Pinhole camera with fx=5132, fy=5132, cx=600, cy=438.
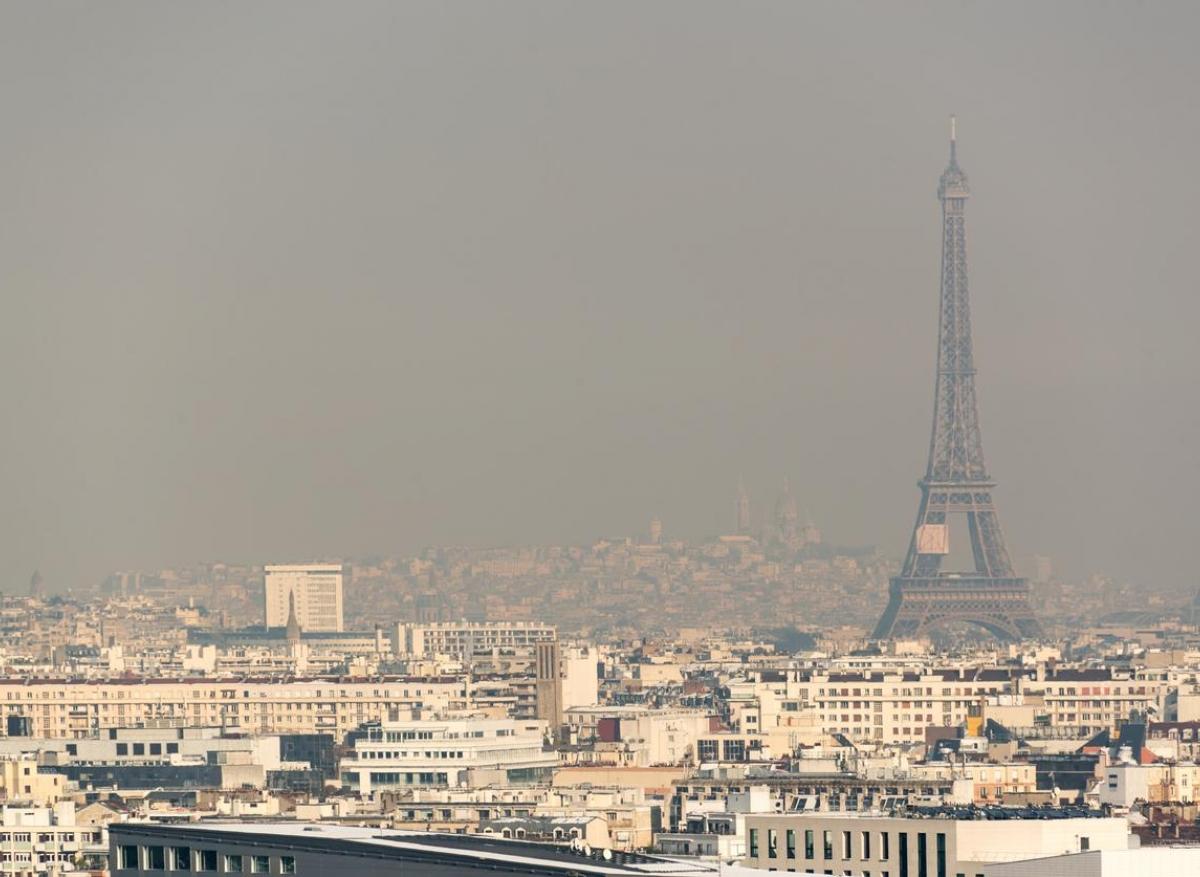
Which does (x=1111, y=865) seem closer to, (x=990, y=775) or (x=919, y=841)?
(x=919, y=841)

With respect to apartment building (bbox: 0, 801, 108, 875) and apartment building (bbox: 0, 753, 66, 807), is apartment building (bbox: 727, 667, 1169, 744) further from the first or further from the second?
apartment building (bbox: 0, 801, 108, 875)

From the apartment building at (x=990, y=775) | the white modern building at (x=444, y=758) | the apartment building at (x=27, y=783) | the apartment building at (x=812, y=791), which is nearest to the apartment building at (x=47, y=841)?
the apartment building at (x=812, y=791)

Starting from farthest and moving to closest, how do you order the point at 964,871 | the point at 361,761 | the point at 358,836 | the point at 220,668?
the point at 220,668
the point at 361,761
the point at 964,871
the point at 358,836

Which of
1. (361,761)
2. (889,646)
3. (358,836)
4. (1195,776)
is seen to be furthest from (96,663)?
(358,836)

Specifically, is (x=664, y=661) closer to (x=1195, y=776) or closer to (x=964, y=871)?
(x=1195, y=776)

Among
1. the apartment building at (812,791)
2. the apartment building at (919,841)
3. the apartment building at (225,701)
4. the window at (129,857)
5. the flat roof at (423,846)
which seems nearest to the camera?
the flat roof at (423,846)

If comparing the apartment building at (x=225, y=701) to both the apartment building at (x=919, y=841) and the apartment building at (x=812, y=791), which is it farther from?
the apartment building at (x=919, y=841)
